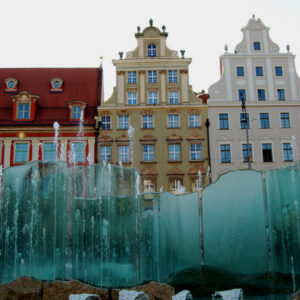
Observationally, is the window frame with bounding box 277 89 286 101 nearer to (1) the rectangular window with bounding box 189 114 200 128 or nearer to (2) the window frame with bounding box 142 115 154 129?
(1) the rectangular window with bounding box 189 114 200 128

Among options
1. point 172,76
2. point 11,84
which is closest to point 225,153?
point 172,76

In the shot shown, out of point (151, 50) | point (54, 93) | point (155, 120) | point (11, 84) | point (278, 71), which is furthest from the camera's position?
point (11, 84)

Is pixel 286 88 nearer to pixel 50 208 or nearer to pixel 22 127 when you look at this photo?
pixel 22 127

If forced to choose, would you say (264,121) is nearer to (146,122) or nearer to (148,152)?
(146,122)

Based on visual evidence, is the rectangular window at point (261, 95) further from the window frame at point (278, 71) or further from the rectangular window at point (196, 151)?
the rectangular window at point (196, 151)

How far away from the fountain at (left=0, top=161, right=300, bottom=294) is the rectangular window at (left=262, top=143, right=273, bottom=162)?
51.5 feet

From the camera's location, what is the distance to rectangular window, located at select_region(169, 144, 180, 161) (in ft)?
83.9

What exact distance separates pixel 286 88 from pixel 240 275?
19676 millimetres

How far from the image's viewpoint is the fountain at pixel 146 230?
32.4ft

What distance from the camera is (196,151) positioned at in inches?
1013

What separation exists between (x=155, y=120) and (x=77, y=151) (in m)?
5.35

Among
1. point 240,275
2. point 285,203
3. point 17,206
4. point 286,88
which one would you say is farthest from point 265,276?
point 286,88

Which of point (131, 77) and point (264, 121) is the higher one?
point (131, 77)

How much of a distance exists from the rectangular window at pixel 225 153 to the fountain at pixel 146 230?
15.2 meters
